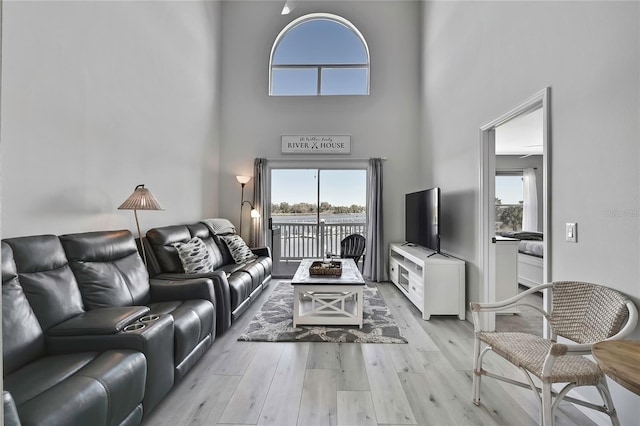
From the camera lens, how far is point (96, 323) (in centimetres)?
186

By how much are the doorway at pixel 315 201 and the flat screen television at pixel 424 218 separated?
1.09m

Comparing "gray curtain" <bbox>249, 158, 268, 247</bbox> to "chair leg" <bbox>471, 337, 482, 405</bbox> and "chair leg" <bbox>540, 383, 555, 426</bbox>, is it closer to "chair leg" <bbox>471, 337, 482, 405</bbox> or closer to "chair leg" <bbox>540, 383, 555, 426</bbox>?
"chair leg" <bbox>471, 337, 482, 405</bbox>

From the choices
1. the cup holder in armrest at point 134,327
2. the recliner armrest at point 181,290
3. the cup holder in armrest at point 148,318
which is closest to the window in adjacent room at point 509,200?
the recliner armrest at point 181,290

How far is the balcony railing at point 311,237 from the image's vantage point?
604 cm

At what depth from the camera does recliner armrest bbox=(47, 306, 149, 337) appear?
5.97 ft

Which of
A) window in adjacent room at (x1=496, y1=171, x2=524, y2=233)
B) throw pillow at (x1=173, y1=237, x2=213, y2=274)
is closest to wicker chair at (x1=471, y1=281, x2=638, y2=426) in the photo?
throw pillow at (x1=173, y1=237, x2=213, y2=274)

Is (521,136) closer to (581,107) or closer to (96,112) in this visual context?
(581,107)

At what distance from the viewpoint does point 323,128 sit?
5.64m

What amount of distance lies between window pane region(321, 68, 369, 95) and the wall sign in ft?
2.72

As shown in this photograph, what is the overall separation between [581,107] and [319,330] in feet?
9.17

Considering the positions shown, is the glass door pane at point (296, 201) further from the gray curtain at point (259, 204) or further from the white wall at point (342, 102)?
the white wall at point (342, 102)

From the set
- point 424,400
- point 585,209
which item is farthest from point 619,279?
point 424,400

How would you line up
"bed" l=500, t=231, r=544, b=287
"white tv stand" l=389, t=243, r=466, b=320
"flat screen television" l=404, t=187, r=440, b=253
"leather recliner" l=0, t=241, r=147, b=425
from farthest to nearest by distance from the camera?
"bed" l=500, t=231, r=544, b=287, "flat screen television" l=404, t=187, r=440, b=253, "white tv stand" l=389, t=243, r=466, b=320, "leather recliner" l=0, t=241, r=147, b=425

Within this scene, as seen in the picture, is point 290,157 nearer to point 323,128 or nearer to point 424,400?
point 323,128
